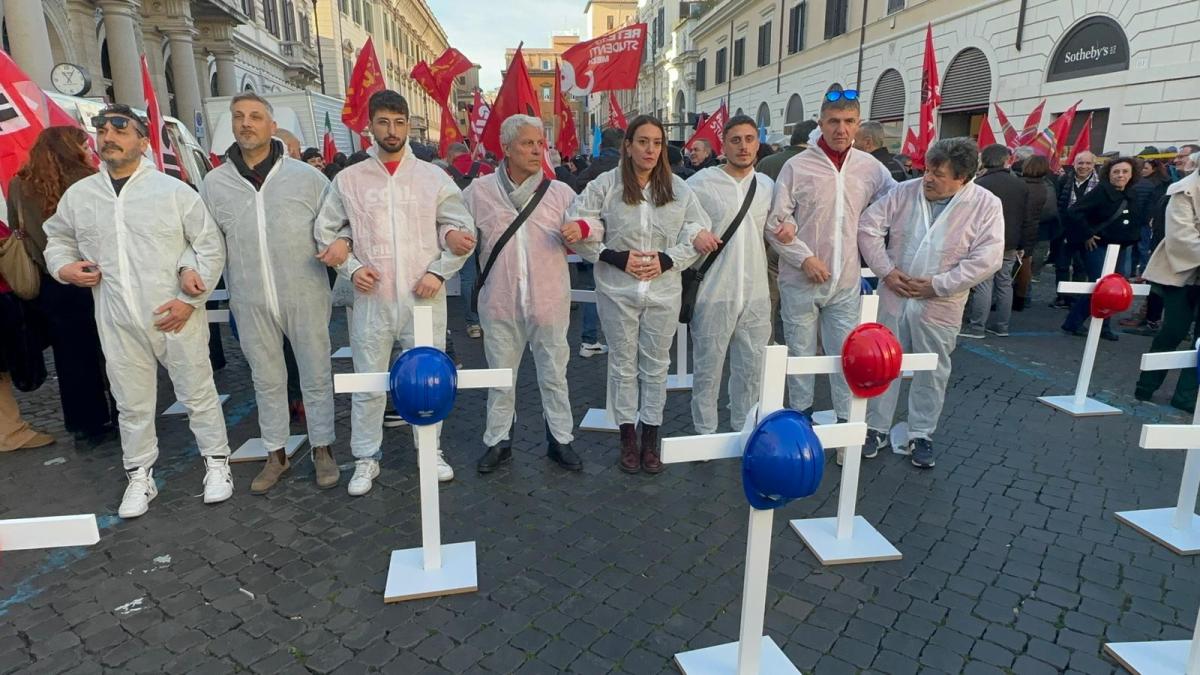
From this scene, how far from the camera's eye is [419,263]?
356 cm

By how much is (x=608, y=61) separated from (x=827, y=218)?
6.17 meters

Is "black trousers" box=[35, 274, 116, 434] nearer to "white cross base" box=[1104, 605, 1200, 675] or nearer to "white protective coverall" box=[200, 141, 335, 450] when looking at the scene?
"white protective coverall" box=[200, 141, 335, 450]

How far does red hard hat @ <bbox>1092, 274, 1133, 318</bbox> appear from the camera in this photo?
4.81 meters

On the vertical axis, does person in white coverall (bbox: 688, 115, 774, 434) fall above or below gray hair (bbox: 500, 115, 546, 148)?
below

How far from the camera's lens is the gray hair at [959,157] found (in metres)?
3.78

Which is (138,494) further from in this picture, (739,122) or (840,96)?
(840,96)

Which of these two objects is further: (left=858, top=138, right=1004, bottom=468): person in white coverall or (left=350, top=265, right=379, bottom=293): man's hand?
(left=858, top=138, right=1004, bottom=468): person in white coverall

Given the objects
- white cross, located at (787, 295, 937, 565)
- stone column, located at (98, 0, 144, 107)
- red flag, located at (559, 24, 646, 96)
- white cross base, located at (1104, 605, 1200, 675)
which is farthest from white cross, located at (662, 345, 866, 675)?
stone column, located at (98, 0, 144, 107)

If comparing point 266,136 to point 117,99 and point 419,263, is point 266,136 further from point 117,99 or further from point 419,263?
point 117,99

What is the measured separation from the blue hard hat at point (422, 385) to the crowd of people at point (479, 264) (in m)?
0.85

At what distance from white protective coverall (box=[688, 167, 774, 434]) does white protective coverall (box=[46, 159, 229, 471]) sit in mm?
2671

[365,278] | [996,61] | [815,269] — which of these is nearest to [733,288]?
[815,269]

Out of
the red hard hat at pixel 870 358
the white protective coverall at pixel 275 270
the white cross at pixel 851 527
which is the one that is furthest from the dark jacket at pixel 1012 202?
the white protective coverall at pixel 275 270

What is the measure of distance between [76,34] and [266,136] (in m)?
17.6
